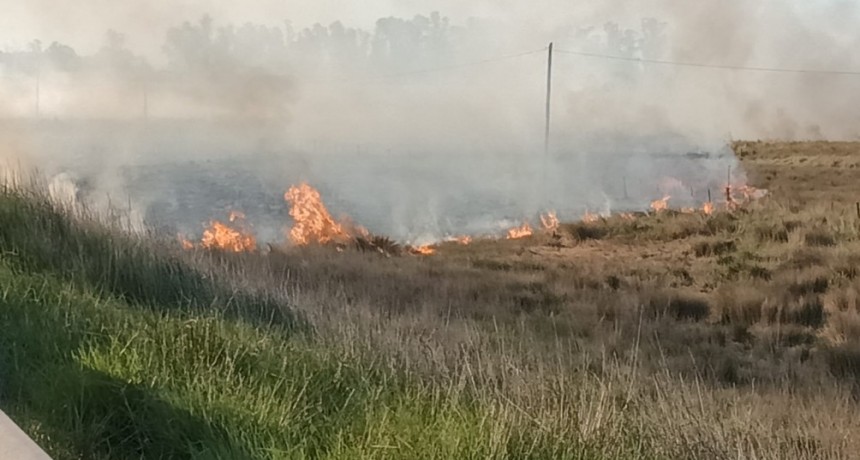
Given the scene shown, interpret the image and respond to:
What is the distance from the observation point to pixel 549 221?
7559 mm

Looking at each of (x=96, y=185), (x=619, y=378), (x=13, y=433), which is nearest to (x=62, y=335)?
(x=13, y=433)

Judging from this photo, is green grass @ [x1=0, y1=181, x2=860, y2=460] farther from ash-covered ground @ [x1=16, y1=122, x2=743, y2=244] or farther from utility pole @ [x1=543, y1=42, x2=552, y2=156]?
utility pole @ [x1=543, y1=42, x2=552, y2=156]

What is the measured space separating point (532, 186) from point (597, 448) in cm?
586

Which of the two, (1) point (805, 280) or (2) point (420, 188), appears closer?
(1) point (805, 280)

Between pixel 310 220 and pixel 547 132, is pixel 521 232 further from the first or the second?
Result: pixel 310 220

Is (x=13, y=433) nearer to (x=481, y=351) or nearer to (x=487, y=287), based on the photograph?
(x=481, y=351)

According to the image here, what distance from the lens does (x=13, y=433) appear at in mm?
1414

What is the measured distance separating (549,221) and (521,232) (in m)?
0.25

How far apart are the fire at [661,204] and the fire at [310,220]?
8.58 feet

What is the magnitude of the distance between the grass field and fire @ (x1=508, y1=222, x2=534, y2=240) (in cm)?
12

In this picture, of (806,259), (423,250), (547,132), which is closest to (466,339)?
(806,259)

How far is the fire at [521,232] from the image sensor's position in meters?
7.38

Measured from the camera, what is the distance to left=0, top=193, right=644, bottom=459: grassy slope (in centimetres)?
208

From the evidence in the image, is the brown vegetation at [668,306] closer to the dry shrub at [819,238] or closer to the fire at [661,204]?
the dry shrub at [819,238]
